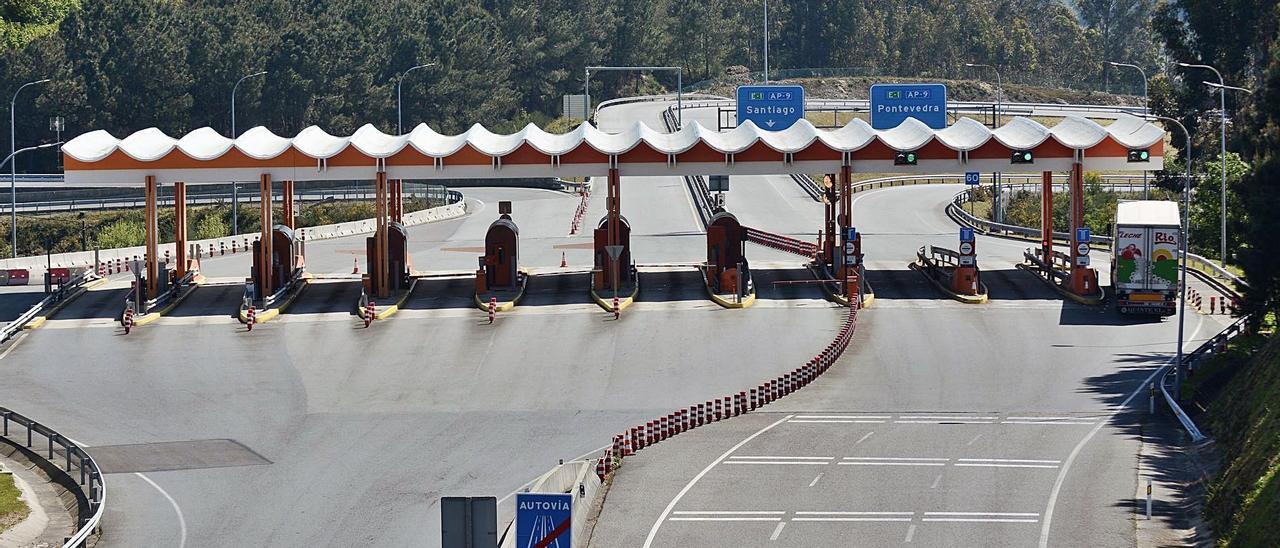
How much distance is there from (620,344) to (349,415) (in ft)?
35.7

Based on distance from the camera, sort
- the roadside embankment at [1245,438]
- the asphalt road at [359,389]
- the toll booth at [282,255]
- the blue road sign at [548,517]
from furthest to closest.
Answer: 1. the toll booth at [282,255]
2. the asphalt road at [359,389]
3. the roadside embankment at [1245,438]
4. the blue road sign at [548,517]

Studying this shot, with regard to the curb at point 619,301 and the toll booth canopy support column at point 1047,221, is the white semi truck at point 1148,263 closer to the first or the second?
the toll booth canopy support column at point 1047,221

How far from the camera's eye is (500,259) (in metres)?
57.4

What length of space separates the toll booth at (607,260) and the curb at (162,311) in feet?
45.6

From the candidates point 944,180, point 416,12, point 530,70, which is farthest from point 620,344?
point 530,70

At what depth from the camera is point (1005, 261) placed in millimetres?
66812

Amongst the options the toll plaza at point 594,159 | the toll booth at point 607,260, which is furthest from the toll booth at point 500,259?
the toll booth at point 607,260

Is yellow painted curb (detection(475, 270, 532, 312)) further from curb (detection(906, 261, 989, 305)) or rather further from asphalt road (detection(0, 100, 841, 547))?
curb (detection(906, 261, 989, 305))

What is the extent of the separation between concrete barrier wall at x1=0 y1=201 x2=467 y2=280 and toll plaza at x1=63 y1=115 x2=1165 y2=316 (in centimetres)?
1075

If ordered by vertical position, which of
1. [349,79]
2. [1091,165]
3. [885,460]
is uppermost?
[349,79]

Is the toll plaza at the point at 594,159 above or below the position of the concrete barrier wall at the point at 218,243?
above

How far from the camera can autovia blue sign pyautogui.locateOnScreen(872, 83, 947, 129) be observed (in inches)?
2840

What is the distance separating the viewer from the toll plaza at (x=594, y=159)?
55812 mm

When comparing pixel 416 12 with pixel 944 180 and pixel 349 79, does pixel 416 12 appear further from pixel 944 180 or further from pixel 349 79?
pixel 944 180
